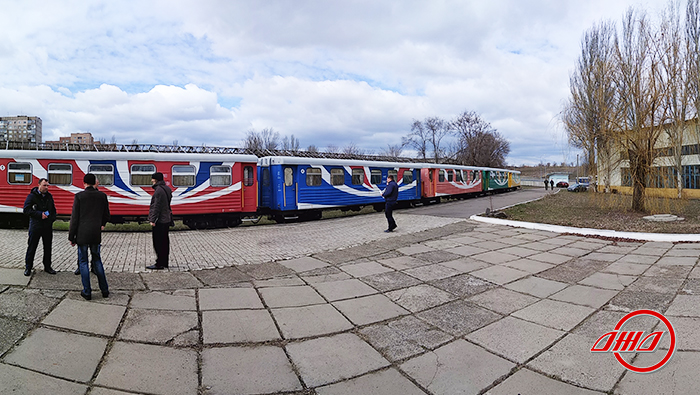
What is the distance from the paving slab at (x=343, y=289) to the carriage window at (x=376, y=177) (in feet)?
40.2

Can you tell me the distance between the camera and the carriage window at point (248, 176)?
12.9 meters

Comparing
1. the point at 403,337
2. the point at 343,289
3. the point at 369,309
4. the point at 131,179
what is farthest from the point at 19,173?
the point at 403,337

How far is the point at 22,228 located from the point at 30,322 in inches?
445

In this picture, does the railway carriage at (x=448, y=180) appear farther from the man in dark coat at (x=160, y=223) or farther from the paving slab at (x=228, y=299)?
the paving slab at (x=228, y=299)

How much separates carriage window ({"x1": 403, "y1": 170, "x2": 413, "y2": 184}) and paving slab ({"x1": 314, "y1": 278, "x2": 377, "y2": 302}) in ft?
48.0

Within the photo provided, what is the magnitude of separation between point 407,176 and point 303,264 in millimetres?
14161

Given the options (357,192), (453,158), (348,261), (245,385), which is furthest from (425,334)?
(453,158)

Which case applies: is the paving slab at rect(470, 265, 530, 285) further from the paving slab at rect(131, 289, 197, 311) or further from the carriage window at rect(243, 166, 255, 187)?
the carriage window at rect(243, 166, 255, 187)

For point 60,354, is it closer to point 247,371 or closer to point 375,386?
point 247,371

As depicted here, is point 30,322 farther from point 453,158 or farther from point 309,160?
point 453,158

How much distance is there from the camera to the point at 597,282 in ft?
17.3

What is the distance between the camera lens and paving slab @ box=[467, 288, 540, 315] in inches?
171

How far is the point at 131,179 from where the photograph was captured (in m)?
11.6

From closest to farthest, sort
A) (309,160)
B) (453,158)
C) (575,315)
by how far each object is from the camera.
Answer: (575,315)
(309,160)
(453,158)
